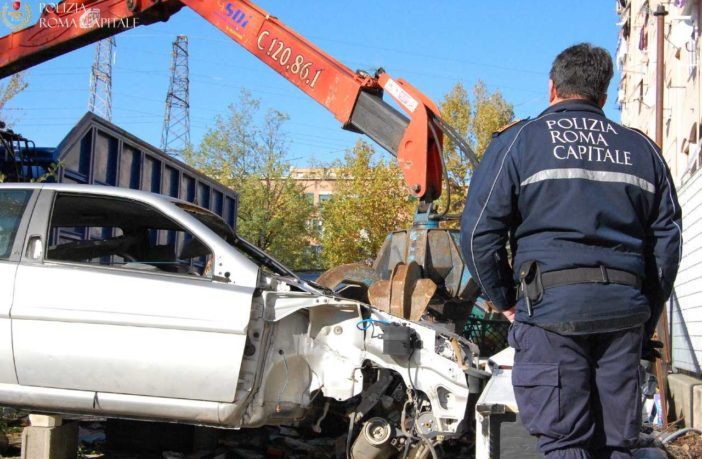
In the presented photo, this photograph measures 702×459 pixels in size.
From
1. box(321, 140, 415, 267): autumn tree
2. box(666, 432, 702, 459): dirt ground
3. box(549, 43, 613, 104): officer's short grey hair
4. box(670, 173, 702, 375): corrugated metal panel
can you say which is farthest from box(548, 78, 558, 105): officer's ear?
box(321, 140, 415, 267): autumn tree

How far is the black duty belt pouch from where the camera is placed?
276 centimetres

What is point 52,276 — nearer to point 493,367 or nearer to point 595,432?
point 493,367

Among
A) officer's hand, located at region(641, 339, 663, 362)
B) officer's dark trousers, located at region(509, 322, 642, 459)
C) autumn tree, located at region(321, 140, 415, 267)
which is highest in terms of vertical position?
autumn tree, located at region(321, 140, 415, 267)

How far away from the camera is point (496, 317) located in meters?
9.78

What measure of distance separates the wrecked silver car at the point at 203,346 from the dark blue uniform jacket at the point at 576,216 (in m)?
1.89

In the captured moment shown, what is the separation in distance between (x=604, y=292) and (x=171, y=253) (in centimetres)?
431

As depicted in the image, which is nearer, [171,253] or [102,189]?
[102,189]

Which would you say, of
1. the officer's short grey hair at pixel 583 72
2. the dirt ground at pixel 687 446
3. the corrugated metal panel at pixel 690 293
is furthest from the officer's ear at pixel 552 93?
the corrugated metal panel at pixel 690 293

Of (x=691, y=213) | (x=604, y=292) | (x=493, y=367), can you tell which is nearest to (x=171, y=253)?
(x=493, y=367)

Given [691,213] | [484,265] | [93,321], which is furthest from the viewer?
[691,213]

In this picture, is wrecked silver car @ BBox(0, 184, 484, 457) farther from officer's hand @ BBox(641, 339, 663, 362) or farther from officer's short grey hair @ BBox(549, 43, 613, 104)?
officer's short grey hair @ BBox(549, 43, 613, 104)

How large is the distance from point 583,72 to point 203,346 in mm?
2711

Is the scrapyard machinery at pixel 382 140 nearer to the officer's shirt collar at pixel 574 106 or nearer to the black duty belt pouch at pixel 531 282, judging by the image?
the black duty belt pouch at pixel 531 282

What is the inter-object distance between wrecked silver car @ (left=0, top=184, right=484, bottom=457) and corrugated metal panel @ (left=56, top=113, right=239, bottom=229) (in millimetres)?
3426
